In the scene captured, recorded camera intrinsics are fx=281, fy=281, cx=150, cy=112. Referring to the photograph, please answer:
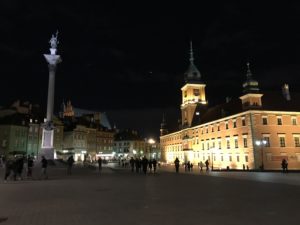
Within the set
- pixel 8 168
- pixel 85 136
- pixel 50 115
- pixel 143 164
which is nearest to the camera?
pixel 8 168

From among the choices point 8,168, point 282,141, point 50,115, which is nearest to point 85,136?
point 50,115

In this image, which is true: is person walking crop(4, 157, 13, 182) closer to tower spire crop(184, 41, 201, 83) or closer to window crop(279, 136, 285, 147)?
window crop(279, 136, 285, 147)

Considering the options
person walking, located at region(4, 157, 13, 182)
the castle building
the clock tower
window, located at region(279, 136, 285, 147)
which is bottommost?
person walking, located at region(4, 157, 13, 182)

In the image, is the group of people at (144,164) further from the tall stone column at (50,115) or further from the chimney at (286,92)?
the chimney at (286,92)

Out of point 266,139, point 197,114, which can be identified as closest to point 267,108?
point 266,139

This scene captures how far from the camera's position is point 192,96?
92125mm

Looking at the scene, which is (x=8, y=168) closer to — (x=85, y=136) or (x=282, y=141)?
(x=282, y=141)

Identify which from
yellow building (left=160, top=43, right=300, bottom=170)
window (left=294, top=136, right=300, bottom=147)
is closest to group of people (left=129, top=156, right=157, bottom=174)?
yellow building (left=160, top=43, right=300, bottom=170)

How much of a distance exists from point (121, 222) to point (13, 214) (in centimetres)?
413

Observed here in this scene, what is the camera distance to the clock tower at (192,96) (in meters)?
89.4

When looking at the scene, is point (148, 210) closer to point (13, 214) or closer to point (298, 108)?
point (13, 214)

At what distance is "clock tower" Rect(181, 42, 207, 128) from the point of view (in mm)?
89375

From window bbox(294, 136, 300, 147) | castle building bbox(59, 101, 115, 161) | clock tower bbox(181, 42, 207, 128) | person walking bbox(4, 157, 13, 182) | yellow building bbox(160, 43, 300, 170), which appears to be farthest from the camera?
castle building bbox(59, 101, 115, 161)

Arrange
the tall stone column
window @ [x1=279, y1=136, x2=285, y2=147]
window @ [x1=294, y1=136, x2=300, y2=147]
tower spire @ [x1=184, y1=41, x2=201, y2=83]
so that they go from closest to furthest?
1. the tall stone column
2. window @ [x1=279, y1=136, x2=285, y2=147]
3. window @ [x1=294, y1=136, x2=300, y2=147]
4. tower spire @ [x1=184, y1=41, x2=201, y2=83]
